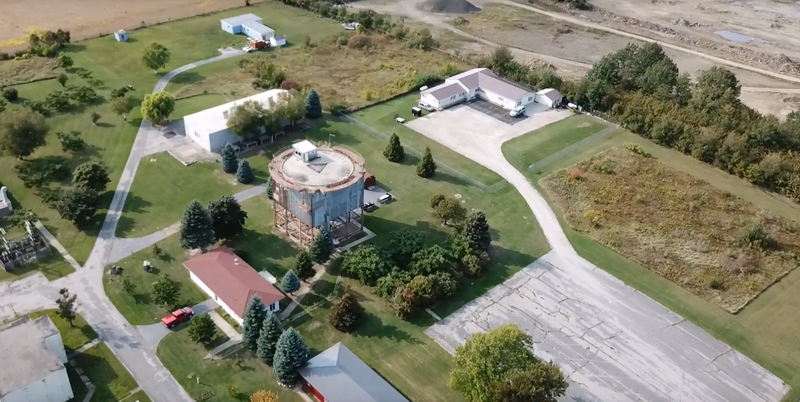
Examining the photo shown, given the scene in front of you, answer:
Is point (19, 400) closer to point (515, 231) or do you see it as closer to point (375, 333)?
point (375, 333)

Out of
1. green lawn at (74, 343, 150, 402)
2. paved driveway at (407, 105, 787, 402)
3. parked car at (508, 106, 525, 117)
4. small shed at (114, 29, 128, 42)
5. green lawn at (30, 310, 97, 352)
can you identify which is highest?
small shed at (114, 29, 128, 42)

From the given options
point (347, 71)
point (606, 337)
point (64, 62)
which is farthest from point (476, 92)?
point (64, 62)

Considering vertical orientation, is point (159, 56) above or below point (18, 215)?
above

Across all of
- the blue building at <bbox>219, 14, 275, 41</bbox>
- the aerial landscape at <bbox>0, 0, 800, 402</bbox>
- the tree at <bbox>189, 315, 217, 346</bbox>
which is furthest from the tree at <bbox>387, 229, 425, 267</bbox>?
the blue building at <bbox>219, 14, 275, 41</bbox>

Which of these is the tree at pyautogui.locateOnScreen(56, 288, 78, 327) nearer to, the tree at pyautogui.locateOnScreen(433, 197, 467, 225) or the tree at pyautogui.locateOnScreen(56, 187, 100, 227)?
the tree at pyautogui.locateOnScreen(56, 187, 100, 227)

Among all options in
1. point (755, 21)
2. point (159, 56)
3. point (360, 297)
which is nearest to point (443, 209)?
point (360, 297)

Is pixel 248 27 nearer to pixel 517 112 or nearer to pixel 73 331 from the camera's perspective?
pixel 517 112
